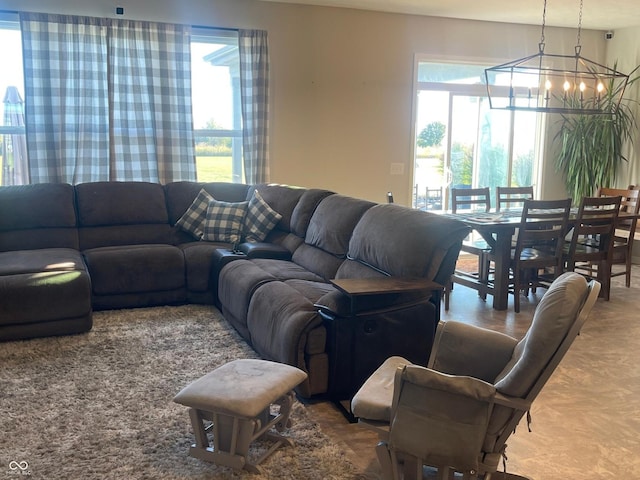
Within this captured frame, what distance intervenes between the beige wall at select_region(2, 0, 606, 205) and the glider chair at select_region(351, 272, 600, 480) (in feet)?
13.8

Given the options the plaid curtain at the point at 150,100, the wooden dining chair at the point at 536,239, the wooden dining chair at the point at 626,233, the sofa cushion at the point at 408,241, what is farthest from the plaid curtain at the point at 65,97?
the wooden dining chair at the point at 626,233

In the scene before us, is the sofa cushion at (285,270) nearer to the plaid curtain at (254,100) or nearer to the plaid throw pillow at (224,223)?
the plaid throw pillow at (224,223)

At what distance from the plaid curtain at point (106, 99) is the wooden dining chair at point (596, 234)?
3.51 metres

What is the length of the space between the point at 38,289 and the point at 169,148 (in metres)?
2.17

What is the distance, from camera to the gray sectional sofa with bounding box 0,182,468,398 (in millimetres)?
2979

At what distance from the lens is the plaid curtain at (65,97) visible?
501cm

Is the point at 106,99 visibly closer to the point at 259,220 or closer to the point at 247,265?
the point at 259,220

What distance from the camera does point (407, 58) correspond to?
6430 millimetres

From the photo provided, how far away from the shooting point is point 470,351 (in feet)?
8.00

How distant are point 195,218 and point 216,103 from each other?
54.1 inches

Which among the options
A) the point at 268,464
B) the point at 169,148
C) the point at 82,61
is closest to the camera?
the point at 268,464

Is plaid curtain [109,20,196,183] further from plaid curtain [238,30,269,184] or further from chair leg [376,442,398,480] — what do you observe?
chair leg [376,442,398,480]

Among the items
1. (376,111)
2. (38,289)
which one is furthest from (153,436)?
(376,111)

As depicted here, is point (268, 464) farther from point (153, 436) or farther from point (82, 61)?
point (82, 61)
